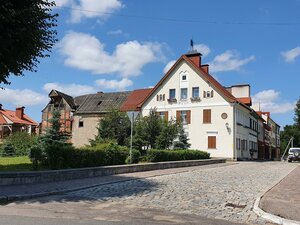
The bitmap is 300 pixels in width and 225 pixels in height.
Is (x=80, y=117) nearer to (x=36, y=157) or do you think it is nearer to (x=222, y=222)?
(x=36, y=157)

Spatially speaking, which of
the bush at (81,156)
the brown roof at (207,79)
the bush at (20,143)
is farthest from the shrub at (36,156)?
the brown roof at (207,79)

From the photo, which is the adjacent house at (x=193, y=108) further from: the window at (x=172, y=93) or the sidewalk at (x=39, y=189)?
the sidewalk at (x=39, y=189)

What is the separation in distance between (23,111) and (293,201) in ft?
229

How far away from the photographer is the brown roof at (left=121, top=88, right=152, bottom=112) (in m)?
53.2

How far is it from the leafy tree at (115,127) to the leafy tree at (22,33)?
20.1 metres

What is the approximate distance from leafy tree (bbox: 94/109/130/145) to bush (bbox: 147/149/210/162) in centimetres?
587

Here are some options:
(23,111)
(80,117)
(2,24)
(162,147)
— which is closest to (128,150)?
(162,147)

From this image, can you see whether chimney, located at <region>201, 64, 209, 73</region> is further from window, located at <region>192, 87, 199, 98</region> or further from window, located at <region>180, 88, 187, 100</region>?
window, located at <region>180, 88, 187, 100</region>

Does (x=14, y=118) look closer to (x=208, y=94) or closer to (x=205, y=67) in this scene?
(x=205, y=67)

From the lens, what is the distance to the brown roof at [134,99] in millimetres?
53222

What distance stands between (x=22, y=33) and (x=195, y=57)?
39.4m

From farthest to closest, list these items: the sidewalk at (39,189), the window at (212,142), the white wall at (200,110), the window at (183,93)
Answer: the window at (183,93), the window at (212,142), the white wall at (200,110), the sidewalk at (39,189)

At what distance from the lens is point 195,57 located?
51.0 metres

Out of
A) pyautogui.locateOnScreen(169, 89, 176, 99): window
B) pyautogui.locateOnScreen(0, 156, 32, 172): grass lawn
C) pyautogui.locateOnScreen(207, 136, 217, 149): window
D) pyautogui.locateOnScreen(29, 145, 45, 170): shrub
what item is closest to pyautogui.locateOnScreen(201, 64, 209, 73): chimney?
pyautogui.locateOnScreen(169, 89, 176, 99): window
